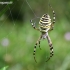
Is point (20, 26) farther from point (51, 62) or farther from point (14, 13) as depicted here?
point (51, 62)

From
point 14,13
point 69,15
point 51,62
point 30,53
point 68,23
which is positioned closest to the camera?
point 69,15

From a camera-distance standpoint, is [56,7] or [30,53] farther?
[56,7]

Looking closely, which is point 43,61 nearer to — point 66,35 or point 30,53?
point 30,53

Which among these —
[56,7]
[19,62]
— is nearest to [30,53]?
[19,62]

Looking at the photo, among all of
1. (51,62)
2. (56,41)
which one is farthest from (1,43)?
(56,41)

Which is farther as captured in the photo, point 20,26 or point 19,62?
point 20,26

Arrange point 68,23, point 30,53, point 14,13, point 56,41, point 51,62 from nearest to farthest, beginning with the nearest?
1. point 51,62
2. point 30,53
3. point 56,41
4. point 68,23
5. point 14,13

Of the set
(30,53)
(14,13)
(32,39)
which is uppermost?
(14,13)

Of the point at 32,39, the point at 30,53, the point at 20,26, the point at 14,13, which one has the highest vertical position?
the point at 14,13

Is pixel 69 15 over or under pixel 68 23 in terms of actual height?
under
